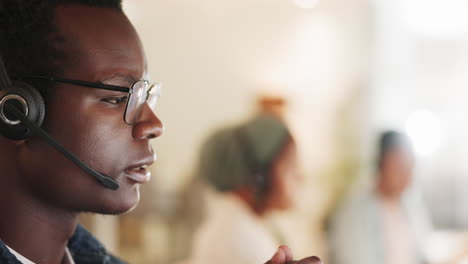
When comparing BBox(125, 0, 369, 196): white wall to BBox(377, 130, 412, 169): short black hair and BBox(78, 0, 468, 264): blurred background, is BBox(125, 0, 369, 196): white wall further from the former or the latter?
BBox(377, 130, 412, 169): short black hair

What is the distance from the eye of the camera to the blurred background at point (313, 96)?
6.02ft

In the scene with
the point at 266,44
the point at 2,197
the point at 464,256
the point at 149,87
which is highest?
the point at 266,44

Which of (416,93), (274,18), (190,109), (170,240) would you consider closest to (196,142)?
(190,109)

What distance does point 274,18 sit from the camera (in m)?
1.95

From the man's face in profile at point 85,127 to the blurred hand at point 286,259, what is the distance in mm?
206

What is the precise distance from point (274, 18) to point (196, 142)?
48 centimetres

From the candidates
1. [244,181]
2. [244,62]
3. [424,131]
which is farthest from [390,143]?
[244,181]

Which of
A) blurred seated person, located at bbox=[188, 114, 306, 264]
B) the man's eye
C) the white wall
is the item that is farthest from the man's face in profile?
the white wall

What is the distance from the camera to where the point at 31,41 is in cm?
75

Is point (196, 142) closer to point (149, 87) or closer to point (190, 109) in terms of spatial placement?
point (190, 109)

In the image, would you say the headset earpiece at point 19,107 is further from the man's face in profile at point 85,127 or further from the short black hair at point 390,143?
the short black hair at point 390,143

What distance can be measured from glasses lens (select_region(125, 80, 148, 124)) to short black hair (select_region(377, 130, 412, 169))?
57.6 inches

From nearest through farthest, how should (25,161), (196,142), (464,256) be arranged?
(25,161) < (196,142) < (464,256)

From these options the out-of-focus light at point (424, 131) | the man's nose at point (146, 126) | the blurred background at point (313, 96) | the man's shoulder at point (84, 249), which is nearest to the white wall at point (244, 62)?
the blurred background at point (313, 96)
